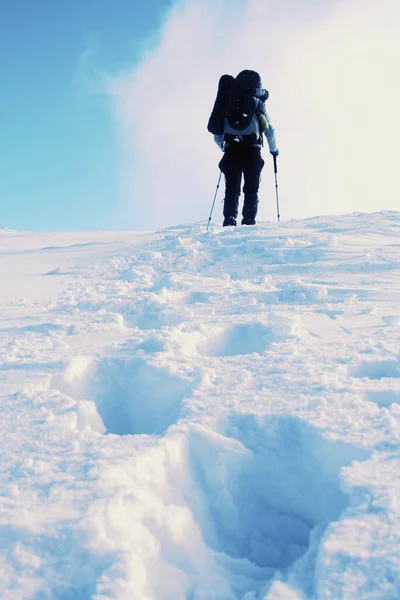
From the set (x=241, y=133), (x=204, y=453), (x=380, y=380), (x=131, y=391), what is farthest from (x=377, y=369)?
Result: (x=241, y=133)

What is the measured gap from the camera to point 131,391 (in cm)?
266

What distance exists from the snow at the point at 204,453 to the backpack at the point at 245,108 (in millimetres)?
4145

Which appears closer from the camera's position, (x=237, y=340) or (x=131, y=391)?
(x=131, y=391)

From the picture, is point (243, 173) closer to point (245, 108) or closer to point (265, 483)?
point (245, 108)

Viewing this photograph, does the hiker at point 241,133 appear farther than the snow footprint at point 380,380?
Yes

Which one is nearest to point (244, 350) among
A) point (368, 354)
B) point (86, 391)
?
point (368, 354)

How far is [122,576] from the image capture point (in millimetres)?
1405

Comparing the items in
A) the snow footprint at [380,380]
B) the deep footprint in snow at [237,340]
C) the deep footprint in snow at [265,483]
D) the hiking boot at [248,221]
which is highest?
the hiking boot at [248,221]

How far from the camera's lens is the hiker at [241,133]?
6883 millimetres

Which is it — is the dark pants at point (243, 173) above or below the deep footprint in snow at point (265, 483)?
above

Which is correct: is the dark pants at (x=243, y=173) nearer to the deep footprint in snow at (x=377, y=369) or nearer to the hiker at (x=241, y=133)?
the hiker at (x=241, y=133)

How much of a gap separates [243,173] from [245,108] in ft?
3.36

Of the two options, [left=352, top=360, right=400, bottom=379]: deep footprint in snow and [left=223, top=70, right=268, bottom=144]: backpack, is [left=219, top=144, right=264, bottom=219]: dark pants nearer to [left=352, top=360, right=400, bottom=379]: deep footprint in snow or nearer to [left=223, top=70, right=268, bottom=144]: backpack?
[left=223, top=70, right=268, bottom=144]: backpack

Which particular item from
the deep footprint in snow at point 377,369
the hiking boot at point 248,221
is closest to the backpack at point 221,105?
the hiking boot at point 248,221
